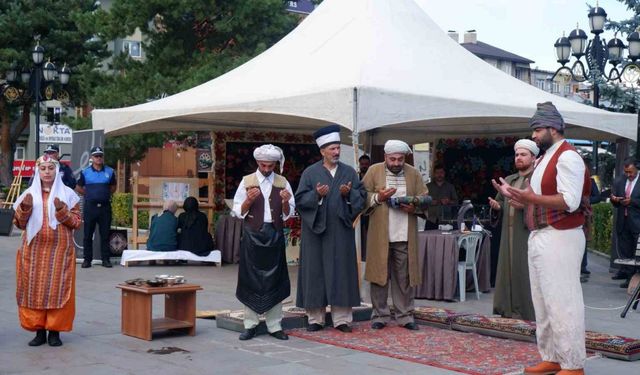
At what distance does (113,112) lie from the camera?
1188 cm

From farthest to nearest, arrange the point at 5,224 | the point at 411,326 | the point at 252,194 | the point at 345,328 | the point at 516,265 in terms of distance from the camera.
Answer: the point at 5,224
the point at 516,265
the point at 411,326
the point at 345,328
the point at 252,194

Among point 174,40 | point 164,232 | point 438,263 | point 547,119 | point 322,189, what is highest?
point 174,40

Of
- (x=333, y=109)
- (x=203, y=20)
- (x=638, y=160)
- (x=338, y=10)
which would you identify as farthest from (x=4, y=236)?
(x=638, y=160)

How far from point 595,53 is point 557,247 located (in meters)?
12.4

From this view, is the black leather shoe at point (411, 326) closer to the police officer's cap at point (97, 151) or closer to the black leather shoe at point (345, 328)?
the black leather shoe at point (345, 328)

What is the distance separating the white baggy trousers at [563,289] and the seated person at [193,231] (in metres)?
7.87

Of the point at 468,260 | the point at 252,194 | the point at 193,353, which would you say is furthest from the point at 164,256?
the point at 193,353

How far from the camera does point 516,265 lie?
891 centimetres

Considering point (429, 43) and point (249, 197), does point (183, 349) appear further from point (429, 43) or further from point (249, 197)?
point (429, 43)

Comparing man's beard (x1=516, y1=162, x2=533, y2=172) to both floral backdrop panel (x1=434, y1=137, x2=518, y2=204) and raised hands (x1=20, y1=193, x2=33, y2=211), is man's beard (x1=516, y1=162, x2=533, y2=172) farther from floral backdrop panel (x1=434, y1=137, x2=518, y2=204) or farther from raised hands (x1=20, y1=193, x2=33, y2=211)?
floral backdrop panel (x1=434, y1=137, x2=518, y2=204)

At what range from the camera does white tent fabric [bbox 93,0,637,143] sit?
9562 millimetres

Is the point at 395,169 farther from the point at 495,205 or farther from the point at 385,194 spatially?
the point at 495,205

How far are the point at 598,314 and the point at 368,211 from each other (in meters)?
3.03

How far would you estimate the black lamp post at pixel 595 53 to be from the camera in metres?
16.5
